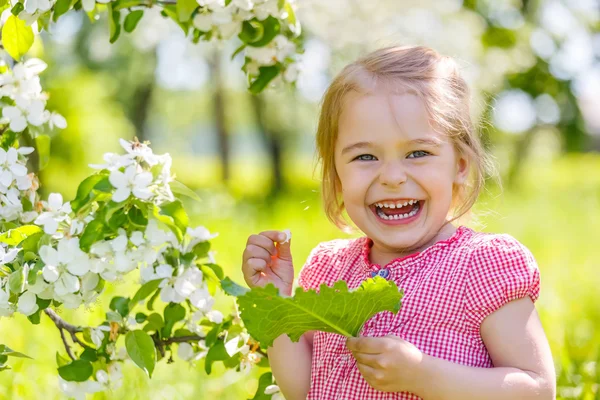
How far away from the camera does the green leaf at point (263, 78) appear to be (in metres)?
2.06

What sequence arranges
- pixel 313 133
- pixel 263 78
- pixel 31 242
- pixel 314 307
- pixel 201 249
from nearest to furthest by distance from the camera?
pixel 314 307 < pixel 31 242 < pixel 201 249 < pixel 263 78 < pixel 313 133

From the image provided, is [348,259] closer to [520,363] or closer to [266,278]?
[266,278]

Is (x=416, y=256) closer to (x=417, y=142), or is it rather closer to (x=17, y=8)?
(x=417, y=142)

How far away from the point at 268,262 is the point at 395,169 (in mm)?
392

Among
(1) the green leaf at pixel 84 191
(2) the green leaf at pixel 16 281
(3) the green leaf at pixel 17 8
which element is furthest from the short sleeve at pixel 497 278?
(3) the green leaf at pixel 17 8

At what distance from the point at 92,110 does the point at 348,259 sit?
605cm

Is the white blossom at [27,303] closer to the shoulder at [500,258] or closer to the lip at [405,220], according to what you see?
the lip at [405,220]

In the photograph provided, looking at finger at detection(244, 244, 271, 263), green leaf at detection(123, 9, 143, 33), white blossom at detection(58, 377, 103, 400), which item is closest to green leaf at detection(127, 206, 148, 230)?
finger at detection(244, 244, 271, 263)

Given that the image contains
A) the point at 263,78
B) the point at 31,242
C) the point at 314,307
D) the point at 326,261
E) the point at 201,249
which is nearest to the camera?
the point at 314,307

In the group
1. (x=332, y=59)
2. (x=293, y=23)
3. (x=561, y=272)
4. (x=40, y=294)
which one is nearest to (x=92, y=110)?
(x=332, y=59)

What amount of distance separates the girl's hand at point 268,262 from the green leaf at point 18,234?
486 millimetres

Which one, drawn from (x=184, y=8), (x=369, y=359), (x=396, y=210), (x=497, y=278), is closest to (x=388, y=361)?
(x=369, y=359)

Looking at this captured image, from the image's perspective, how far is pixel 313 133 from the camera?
3062mm

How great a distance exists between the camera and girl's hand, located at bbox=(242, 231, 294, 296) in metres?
1.74
